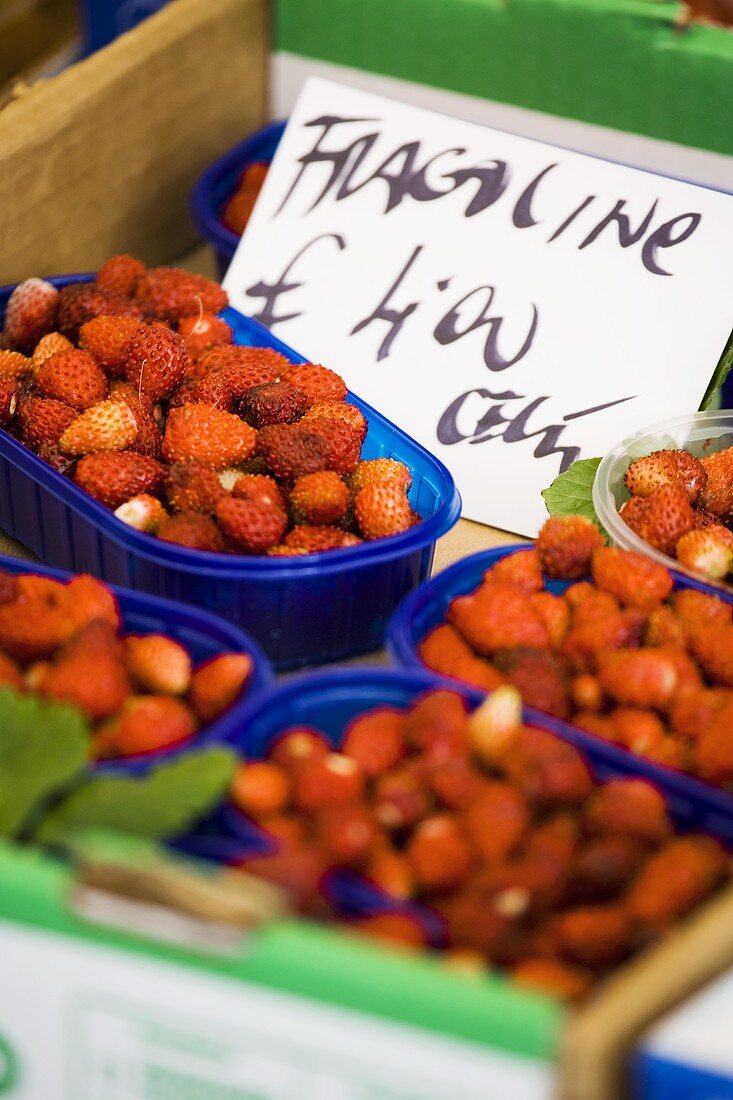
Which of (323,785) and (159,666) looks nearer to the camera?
(323,785)

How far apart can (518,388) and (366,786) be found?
78cm

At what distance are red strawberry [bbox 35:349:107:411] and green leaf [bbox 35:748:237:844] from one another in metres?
0.64

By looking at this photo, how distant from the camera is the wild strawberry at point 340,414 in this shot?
1.38 meters

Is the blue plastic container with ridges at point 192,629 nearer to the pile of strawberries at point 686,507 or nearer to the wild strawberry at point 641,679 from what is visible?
the wild strawberry at point 641,679

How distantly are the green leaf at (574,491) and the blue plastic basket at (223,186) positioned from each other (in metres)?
0.70

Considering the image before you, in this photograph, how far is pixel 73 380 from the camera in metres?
1.39

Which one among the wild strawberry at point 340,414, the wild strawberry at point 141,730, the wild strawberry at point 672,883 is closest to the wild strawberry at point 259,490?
the wild strawberry at point 340,414

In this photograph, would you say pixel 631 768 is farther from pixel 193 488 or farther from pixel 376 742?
pixel 193 488

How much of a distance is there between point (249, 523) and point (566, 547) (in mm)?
324

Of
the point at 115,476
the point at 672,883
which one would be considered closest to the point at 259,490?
the point at 115,476

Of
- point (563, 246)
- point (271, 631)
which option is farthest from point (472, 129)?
point (271, 631)

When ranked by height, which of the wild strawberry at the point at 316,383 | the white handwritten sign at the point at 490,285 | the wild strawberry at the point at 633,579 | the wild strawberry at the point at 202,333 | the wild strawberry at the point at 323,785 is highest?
the white handwritten sign at the point at 490,285

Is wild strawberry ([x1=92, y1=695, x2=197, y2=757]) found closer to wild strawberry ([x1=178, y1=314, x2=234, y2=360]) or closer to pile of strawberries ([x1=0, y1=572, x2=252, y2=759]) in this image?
pile of strawberries ([x1=0, y1=572, x2=252, y2=759])

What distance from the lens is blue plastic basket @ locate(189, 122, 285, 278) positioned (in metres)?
1.88
